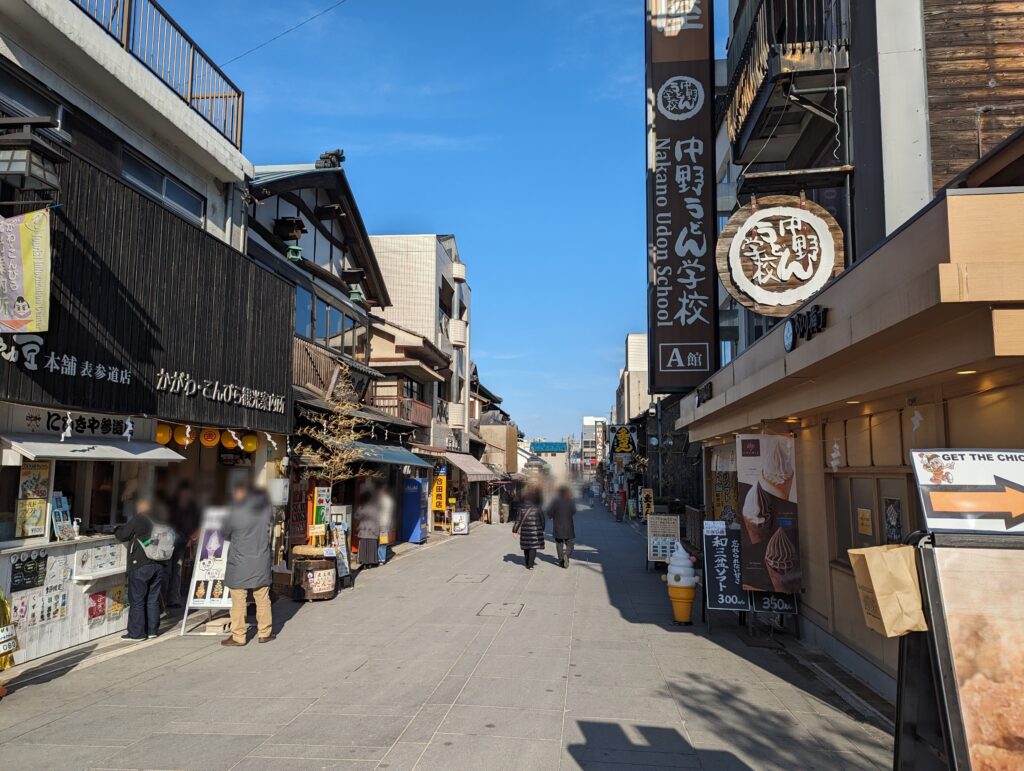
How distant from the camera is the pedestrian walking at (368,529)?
15812 millimetres

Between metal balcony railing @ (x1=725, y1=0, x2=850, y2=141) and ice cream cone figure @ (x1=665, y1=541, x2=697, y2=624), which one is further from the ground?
metal balcony railing @ (x1=725, y1=0, x2=850, y2=141)

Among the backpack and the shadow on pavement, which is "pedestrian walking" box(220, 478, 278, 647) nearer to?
the backpack

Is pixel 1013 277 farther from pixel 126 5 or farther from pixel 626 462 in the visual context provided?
pixel 626 462

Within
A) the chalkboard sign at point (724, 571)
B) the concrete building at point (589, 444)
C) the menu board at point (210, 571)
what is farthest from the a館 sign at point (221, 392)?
the concrete building at point (589, 444)

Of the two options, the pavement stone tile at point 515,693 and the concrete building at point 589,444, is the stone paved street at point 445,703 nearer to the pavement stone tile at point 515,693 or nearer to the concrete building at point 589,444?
the pavement stone tile at point 515,693

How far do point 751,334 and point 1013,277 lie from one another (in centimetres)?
1084

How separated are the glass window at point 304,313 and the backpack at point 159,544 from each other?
7.88m

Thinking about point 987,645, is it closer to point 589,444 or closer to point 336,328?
point 336,328

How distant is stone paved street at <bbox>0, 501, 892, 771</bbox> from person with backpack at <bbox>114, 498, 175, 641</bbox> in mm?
389

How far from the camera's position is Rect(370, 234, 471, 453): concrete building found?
29.5m

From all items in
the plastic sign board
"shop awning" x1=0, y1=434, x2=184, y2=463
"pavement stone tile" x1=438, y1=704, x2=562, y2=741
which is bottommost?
"pavement stone tile" x1=438, y1=704, x2=562, y2=741

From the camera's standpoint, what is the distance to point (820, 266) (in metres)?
8.80

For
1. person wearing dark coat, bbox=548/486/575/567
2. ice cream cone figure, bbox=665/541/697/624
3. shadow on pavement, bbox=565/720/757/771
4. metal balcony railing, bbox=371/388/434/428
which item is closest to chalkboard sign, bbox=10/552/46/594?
shadow on pavement, bbox=565/720/757/771

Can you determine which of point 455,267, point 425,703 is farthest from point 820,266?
point 455,267
